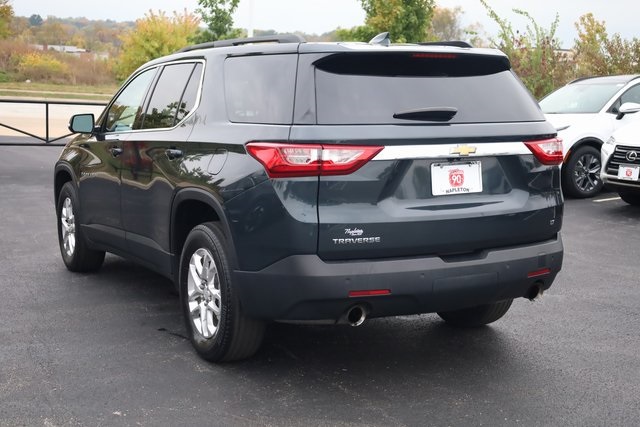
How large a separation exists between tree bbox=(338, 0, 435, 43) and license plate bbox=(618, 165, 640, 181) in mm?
18578

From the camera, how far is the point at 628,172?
1059cm

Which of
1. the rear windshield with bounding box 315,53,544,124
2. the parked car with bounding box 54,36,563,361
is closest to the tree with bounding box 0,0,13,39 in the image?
the parked car with bounding box 54,36,563,361

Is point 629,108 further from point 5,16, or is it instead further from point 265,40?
point 5,16

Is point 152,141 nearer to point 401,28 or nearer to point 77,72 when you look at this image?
point 401,28

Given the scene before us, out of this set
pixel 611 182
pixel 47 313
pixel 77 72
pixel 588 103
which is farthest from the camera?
pixel 77 72

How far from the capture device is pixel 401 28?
28969mm

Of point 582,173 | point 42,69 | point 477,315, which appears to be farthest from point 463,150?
point 42,69

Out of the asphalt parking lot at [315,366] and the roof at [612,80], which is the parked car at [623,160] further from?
the asphalt parking lot at [315,366]

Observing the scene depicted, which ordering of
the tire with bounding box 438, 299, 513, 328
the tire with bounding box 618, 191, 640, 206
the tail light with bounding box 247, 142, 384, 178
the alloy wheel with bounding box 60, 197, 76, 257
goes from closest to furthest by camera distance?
the tail light with bounding box 247, 142, 384, 178, the tire with bounding box 438, 299, 513, 328, the alloy wheel with bounding box 60, 197, 76, 257, the tire with bounding box 618, 191, 640, 206

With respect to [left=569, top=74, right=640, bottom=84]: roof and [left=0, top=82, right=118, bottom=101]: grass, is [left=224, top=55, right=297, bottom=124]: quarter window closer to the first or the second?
[left=569, top=74, right=640, bottom=84]: roof

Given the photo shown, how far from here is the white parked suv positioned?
1234 cm

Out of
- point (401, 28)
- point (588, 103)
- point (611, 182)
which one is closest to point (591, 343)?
point (611, 182)

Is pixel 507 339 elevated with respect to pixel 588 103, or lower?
lower

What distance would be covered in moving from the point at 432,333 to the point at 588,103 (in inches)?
336
